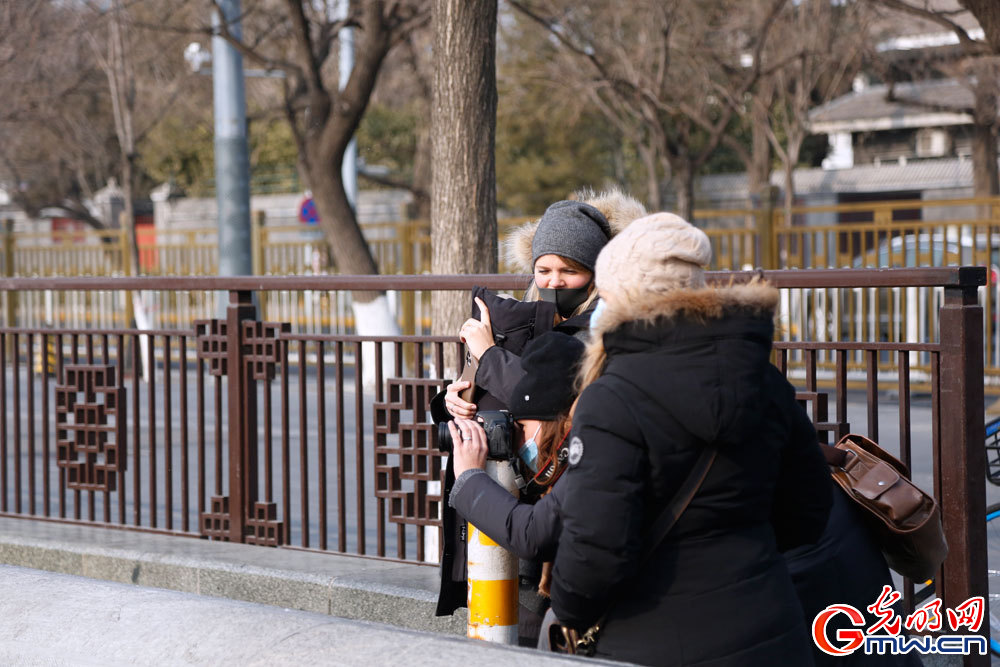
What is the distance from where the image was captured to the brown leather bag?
10.4 feet

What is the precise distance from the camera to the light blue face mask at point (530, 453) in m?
3.14

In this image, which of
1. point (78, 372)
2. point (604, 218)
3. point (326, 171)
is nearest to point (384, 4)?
point (326, 171)

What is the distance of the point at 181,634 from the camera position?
2959mm

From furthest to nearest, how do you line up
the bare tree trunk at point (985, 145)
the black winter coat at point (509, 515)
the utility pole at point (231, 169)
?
the bare tree trunk at point (985, 145) → the utility pole at point (231, 169) → the black winter coat at point (509, 515)

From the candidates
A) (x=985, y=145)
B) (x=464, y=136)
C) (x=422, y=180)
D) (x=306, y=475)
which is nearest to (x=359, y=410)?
(x=306, y=475)

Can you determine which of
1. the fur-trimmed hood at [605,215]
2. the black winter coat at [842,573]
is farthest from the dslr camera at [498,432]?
the black winter coat at [842,573]

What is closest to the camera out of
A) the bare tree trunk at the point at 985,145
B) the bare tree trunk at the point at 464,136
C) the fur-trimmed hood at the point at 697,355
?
the fur-trimmed hood at the point at 697,355

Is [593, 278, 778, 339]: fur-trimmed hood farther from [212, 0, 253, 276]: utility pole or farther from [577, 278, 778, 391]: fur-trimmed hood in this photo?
[212, 0, 253, 276]: utility pole

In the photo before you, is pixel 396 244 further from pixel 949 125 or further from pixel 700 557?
pixel 949 125

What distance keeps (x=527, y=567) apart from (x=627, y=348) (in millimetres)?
885

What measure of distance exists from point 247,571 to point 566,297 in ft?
7.65

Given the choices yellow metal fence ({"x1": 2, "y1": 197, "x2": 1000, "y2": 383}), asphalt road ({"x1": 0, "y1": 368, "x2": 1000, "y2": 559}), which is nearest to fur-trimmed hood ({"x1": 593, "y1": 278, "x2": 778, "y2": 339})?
asphalt road ({"x1": 0, "y1": 368, "x2": 1000, "y2": 559})

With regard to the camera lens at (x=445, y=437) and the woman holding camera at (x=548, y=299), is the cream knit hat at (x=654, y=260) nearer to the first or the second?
the woman holding camera at (x=548, y=299)

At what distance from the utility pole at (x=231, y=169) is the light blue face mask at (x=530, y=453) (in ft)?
32.2
